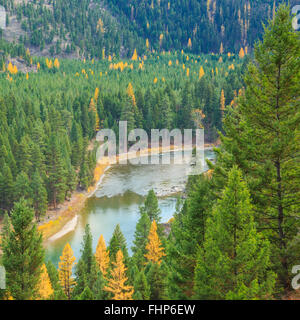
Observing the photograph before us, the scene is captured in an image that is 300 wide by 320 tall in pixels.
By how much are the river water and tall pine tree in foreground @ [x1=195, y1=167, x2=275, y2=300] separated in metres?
36.9

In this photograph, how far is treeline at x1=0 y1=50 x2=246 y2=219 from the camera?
2709 inches

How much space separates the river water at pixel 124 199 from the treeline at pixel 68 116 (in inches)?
228

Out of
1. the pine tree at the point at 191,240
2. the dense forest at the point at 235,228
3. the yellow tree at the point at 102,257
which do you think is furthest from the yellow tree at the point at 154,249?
the pine tree at the point at 191,240

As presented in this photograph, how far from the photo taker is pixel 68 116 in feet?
344

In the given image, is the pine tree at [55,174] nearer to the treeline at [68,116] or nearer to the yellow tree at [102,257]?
the treeline at [68,116]

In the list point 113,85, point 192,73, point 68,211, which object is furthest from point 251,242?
point 192,73

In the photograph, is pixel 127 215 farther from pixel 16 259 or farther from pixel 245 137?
pixel 245 137

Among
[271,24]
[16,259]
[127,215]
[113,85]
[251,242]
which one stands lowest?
[127,215]

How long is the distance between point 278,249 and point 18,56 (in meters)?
196

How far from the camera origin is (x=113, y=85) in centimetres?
14712

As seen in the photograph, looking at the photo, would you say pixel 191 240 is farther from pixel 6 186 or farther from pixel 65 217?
pixel 6 186

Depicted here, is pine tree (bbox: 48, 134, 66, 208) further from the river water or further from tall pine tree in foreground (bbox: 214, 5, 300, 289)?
tall pine tree in foreground (bbox: 214, 5, 300, 289)

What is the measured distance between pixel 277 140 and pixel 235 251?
644 centimetres
